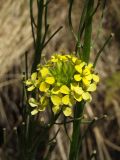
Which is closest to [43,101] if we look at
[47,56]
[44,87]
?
[44,87]

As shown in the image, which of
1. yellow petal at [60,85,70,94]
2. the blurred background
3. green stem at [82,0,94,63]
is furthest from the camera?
the blurred background

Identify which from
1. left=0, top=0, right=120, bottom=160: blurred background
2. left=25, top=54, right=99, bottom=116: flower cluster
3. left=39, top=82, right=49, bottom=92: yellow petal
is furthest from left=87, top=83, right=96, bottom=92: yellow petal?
left=0, top=0, right=120, bottom=160: blurred background

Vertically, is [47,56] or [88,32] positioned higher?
[47,56]

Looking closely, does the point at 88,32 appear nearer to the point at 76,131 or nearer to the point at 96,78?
the point at 96,78

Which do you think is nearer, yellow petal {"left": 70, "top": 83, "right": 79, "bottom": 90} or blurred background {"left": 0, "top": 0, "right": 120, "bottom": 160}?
yellow petal {"left": 70, "top": 83, "right": 79, "bottom": 90}

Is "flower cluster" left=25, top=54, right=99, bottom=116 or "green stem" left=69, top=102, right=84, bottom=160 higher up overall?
"flower cluster" left=25, top=54, right=99, bottom=116

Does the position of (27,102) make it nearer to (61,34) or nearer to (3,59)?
(3,59)

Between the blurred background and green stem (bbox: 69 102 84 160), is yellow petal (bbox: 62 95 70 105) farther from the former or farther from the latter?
the blurred background
